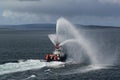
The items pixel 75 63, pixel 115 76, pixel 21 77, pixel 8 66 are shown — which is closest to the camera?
pixel 21 77

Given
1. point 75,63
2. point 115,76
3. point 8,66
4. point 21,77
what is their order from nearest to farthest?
1. point 21,77
2. point 115,76
3. point 8,66
4. point 75,63

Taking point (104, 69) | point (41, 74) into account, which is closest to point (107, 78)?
point (104, 69)

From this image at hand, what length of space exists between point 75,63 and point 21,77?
29.9 m

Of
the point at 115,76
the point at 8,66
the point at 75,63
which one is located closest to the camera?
the point at 115,76

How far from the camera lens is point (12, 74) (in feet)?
293

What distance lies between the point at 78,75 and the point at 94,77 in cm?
462

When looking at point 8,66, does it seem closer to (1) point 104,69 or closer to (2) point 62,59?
(2) point 62,59

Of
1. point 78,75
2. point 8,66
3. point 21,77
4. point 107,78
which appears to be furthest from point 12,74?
point 107,78

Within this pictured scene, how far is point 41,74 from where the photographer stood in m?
91.4

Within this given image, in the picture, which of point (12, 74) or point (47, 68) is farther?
point (47, 68)

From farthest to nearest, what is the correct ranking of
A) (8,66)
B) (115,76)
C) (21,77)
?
(8,66) → (115,76) → (21,77)

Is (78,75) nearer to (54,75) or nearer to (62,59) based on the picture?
(54,75)

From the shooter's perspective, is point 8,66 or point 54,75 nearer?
point 54,75

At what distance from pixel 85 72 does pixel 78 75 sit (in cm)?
490
